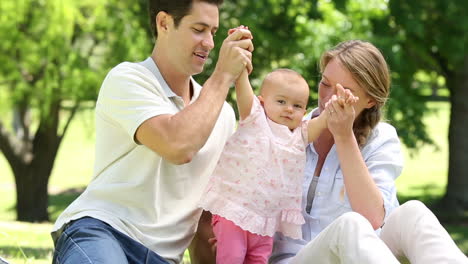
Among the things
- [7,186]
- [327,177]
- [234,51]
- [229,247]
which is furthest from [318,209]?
[7,186]

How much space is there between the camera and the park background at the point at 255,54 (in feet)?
45.1

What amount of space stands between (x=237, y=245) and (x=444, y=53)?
11528 mm

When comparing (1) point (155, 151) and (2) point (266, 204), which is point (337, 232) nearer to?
(2) point (266, 204)

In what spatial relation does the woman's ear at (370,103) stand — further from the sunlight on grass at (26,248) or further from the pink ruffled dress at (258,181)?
the sunlight on grass at (26,248)

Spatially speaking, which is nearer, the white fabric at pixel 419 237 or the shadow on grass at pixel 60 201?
the white fabric at pixel 419 237

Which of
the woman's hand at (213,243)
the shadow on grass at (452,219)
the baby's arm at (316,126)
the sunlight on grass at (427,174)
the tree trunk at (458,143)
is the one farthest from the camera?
the sunlight on grass at (427,174)

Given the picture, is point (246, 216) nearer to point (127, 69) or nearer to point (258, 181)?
point (258, 181)

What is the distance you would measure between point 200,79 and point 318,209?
1038cm

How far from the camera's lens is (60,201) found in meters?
19.2

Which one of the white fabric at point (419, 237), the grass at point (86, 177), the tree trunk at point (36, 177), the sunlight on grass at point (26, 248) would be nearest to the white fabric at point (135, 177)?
the white fabric at point (419, 237)

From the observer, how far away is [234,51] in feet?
10.4

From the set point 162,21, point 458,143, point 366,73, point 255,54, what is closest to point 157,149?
point 162,21

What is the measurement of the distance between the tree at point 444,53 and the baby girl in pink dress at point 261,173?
32.2ft

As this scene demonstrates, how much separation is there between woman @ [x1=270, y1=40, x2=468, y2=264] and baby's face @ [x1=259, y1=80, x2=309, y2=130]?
0.14 m
